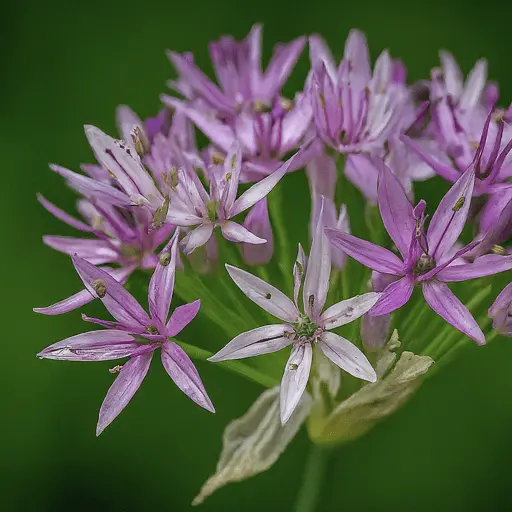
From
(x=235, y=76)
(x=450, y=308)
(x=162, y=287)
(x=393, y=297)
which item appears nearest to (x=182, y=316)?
(x=162, y=287)

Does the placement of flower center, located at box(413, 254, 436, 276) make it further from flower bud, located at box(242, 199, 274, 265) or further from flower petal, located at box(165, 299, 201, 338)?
flower petal, located at box(165, 299, 201, 338)

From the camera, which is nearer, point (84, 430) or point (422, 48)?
point (84, 430)

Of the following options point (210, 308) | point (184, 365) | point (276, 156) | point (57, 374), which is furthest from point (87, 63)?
point (184, 365)

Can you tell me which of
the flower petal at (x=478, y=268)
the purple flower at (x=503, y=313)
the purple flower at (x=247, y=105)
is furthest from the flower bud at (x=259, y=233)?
the purple flower at (x=503, y=313)

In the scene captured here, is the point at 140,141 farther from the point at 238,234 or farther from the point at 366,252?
the point at 366,252

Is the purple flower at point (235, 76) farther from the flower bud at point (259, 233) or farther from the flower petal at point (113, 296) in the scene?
the flower petal at point (113, 296)

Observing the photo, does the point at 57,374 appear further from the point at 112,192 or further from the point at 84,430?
the point at 112,192

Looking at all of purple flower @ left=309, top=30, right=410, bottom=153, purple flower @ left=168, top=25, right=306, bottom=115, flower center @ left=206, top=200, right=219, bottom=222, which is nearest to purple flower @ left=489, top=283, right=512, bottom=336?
purple flower @ left=309, top=30, right=410, bottom=153
